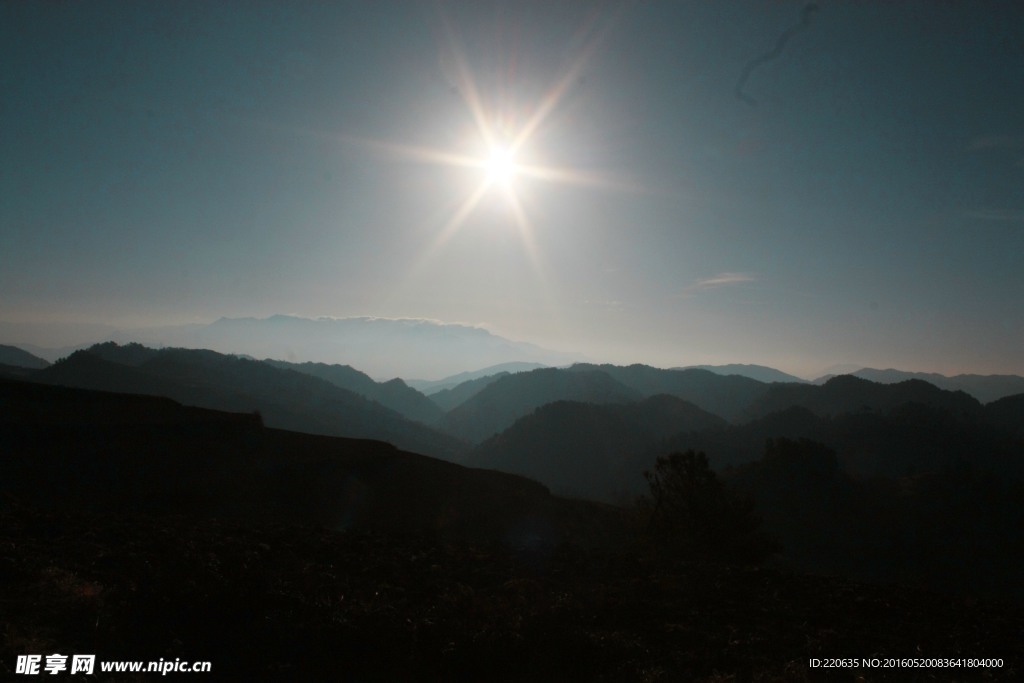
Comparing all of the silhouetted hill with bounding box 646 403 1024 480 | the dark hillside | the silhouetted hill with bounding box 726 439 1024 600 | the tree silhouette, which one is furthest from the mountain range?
the tree silhouette

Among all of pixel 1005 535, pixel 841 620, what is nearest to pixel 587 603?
pixel 841 620

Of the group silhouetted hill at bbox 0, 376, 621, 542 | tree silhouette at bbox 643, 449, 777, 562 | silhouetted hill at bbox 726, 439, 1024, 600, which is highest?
silhouetted hill at bbox 0, 376, 621, 542

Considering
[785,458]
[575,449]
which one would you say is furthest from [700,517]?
[575,449]

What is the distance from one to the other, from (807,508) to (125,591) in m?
87.3

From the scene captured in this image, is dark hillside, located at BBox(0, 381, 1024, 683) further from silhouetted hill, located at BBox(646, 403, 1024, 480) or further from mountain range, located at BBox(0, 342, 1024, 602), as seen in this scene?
silhouetted hill, located at BBox(646, 403, 1024, 480)

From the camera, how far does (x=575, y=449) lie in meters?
174

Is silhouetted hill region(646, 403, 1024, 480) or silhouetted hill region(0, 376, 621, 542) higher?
silhouetted hill region(0, 376, 621, 542)

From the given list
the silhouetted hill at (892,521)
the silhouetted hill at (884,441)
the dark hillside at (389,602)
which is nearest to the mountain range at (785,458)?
the silhouetted hill at (892,521)

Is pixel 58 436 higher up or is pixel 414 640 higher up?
pixel 58 436

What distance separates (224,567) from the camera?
1142 centimetres

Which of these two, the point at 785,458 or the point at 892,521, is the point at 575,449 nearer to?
the point at 785,458

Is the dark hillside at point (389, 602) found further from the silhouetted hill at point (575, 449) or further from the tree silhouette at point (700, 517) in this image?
the silhouetted hill at point (575, 449)

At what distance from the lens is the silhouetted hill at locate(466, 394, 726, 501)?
15975 centimetres

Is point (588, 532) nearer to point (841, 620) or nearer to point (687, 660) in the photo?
point (841, 620)
